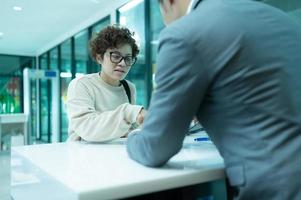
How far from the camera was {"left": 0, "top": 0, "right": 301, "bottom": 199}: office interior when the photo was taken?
4.47 m

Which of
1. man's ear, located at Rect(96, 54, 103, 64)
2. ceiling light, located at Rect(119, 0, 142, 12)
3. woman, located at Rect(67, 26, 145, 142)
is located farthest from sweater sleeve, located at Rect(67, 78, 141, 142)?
ceiling light, located at Rect(119, 0, 142, 12)

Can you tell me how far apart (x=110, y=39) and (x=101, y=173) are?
1.02 meters

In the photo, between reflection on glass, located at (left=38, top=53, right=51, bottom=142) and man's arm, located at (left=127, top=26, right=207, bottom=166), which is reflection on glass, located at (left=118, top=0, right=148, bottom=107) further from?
reflection on glass, located at (left=38, top=53, right=51, bottom=142)

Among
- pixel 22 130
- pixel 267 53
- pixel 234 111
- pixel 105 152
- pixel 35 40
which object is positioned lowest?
pixel 22 130

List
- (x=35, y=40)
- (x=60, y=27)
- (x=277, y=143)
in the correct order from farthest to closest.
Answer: (x=35, y=40) < (x=60, y=27) < (x=277, y=143)

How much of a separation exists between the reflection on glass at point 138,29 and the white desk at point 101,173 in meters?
3.45

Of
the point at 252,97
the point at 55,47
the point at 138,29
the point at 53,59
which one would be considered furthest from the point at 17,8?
the point at 252,97

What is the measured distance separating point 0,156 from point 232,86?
5.90 metres

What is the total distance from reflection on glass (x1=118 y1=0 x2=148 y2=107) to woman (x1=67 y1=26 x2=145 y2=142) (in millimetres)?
2740

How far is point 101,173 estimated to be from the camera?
0.69 m

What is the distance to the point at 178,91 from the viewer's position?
0.68 m

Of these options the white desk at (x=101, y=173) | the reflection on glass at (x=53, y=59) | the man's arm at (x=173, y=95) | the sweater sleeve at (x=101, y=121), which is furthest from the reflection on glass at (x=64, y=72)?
the man's arm at (x=173, y=95)

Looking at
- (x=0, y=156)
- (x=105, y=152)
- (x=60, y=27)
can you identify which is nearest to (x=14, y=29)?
(x=60, y=27)

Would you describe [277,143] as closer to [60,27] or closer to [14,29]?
[60,27]
